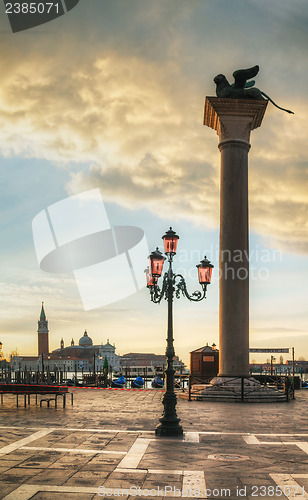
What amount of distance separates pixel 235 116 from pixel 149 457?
50.8ft

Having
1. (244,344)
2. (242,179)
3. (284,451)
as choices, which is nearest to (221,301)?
(244,344)

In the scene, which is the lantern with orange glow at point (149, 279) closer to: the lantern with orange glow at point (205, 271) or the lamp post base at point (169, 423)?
the lantern with orange glow at point (205, 271)

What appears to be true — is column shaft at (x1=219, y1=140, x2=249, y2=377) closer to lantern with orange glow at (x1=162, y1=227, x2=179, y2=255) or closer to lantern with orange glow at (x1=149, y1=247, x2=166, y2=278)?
lantern with orange glow at (x1=149, y1=247, x2=166, y2=278)

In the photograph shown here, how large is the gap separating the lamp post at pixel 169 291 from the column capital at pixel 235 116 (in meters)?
8.29

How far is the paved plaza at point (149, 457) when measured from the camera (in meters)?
6.96

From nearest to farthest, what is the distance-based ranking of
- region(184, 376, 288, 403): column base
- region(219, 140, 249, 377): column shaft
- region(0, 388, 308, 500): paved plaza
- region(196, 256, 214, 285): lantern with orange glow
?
region(0, 388, 308, 500): paved plaza < region(196, 256, 214, 285): lantern with orange glow < region(184, 376, 288, 403): column base < region(219, 140, 249, 377): column shaft

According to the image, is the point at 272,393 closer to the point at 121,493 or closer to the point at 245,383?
the point at 245,383

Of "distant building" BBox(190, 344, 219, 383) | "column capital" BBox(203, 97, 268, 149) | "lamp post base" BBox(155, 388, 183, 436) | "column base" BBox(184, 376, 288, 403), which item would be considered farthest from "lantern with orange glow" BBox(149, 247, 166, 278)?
"distant building" BBox(190, 344, 219, 383)

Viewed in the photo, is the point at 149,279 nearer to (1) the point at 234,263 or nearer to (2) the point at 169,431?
(2) the point at 169,431

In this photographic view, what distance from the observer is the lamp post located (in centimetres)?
1176

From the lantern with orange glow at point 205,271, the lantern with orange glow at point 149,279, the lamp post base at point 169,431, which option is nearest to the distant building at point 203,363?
the lantern with orange glow at point 149,279

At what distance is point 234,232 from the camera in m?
21.0

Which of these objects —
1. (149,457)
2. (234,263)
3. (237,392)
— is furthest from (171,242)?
(237,392)

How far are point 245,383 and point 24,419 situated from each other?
29.4 ft
